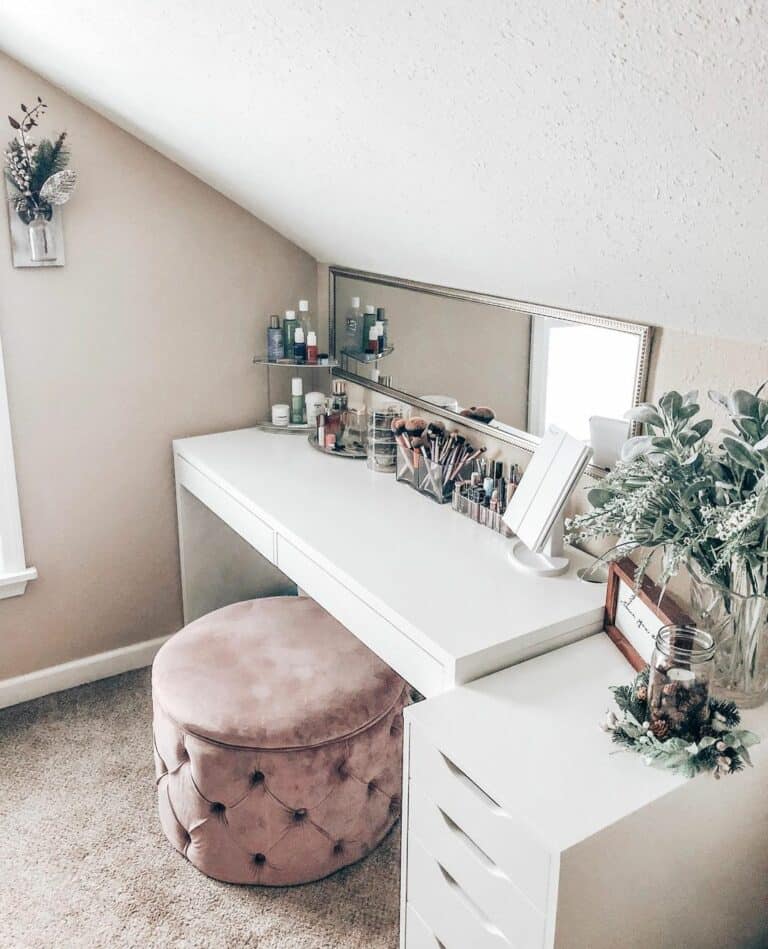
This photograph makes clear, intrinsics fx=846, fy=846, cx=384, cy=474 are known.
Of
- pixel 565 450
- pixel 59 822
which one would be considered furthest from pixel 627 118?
pixel 59 822

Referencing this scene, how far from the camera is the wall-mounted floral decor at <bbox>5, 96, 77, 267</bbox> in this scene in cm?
203

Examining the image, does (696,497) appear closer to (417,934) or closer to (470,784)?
(470,784)

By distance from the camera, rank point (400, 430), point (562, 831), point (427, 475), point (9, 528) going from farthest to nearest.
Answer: point (9, 528)
point (400, 430)
point (427, 475)
point (562, 831)

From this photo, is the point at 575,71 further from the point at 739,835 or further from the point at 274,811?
the point at 274,811

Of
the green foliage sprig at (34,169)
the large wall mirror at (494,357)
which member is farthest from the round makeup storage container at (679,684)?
the green foliage sprig at (34,169)

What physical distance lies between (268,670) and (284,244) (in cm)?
129

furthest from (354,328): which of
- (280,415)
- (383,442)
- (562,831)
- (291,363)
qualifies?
(562,831)

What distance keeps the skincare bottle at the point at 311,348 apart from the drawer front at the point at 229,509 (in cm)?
46

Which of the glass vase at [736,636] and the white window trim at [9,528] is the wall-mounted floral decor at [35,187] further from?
the glass vase at [736,636]

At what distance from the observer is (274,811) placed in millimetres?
1695

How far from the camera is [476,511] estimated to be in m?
1.86

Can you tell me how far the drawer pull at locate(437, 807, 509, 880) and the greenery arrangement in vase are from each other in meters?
0.44

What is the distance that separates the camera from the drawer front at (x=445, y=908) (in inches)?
46.7

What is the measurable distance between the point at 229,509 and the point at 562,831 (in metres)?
1.30
